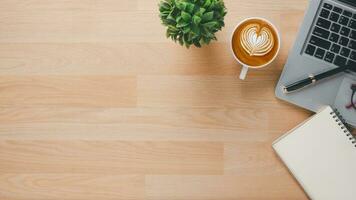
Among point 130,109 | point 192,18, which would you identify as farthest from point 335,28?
point 130,109

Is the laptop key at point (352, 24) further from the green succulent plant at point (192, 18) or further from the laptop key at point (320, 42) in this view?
the green succulent plant at point (192, 18)

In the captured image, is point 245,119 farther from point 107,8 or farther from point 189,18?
point 107,8

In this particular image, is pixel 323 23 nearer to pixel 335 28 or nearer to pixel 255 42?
pixel 335 28

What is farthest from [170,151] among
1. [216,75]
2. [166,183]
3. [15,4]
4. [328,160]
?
[15,4]

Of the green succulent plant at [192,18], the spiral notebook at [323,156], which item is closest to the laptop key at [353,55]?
the spiral notebook at [323,156]

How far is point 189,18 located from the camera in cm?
76

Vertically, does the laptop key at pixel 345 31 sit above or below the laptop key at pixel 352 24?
below

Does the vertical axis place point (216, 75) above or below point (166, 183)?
above

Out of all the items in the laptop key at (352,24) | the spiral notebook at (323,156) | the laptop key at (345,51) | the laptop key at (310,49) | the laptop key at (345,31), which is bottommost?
the spiral notebook at (323,156)

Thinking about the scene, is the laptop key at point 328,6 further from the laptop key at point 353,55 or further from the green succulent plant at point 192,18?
the green succulent plant at point 192,18

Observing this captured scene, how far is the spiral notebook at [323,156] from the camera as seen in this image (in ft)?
2.72

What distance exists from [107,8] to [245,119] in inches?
13.7

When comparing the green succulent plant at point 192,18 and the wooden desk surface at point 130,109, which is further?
the wooden desk surface at point 130,109

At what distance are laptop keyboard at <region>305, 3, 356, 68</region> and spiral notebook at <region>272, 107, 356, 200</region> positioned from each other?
0.32ft
